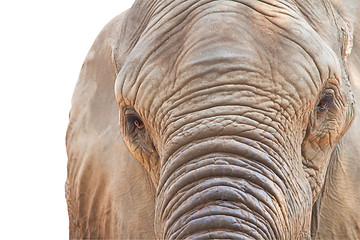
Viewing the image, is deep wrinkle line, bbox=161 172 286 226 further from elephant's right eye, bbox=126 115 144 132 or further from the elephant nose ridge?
elephant's right eye, bbox=126 115 144 132

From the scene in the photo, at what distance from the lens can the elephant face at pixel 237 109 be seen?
228cm

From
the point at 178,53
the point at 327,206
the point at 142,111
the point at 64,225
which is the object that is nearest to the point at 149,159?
the point at 142,111

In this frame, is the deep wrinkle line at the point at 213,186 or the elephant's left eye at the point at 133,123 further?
the elephant's left eye at the point at 133,123

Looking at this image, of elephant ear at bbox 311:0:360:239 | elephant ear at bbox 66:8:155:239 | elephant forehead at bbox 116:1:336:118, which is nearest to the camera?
elephant forehead at bbox 116:1:336:118

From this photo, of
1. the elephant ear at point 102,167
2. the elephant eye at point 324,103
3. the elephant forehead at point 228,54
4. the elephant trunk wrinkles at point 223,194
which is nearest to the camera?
the elephant trunk wrinkles at point 223,194

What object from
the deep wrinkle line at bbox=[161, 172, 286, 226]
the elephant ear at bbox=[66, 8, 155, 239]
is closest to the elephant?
the deep wrinkle line at bbox=[161, 172, 286, 226]

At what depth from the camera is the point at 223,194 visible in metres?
2.24

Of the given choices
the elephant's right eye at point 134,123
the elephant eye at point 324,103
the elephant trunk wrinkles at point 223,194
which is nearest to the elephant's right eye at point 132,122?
the elephant's right eye at point 134,123

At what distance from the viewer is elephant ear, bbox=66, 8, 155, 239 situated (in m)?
3.10

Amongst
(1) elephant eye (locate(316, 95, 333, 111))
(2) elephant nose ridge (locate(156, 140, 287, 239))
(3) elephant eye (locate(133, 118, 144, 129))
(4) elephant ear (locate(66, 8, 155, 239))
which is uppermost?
(4) elephant ear (locate(66, 8, 155, 239))

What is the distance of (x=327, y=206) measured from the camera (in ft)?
9.32

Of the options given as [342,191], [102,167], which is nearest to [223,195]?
[342,191]

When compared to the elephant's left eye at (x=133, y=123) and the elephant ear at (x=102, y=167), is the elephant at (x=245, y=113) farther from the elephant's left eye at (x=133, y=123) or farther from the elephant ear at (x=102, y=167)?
the elephant ear at (x=102, y=167)

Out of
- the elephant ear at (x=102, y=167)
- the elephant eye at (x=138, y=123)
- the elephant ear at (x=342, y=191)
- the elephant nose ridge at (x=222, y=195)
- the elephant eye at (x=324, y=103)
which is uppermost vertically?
the elephant ear at (x=102, y=167)
